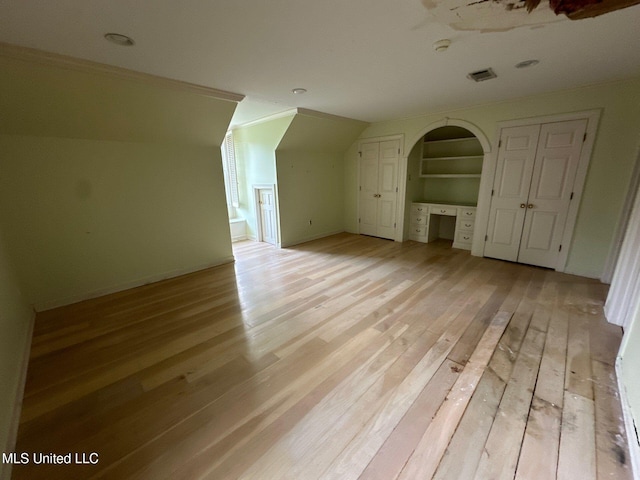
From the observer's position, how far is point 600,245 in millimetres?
3111

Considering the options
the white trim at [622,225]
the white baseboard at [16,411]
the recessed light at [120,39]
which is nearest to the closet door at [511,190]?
the white trim at [622,225]

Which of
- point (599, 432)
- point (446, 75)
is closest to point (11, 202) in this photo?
point (446, 75)

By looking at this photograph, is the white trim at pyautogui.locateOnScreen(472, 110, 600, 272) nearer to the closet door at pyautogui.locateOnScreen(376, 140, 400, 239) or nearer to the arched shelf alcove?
the arched shelf alcove

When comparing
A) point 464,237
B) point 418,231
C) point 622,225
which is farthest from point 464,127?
point 622,225

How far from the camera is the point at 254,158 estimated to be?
4.95m

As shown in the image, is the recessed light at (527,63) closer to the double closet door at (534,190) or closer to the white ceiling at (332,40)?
the white ceiling at (332,40)

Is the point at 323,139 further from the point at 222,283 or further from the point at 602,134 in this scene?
the point at 602,134

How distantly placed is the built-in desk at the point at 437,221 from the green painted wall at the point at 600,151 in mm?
1297

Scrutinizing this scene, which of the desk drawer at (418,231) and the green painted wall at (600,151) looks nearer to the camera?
the green painted wall at (600,151)

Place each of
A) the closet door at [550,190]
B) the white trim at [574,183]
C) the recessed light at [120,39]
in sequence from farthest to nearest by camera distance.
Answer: the closet door at [550,190] < the white trim at [574,183] < the recessed light at [120,39]

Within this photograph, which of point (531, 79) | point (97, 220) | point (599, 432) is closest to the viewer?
point (599, 432)

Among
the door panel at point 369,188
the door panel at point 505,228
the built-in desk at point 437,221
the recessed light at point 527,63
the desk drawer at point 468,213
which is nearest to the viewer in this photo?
the recessed light at point 527,63

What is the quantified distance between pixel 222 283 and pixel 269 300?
872 mm

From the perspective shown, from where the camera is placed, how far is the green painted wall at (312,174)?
4336 mm
